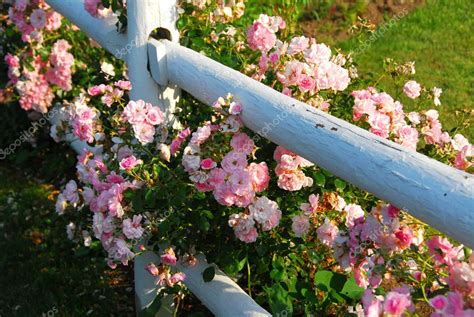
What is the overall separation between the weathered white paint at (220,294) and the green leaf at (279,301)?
2.5 inches

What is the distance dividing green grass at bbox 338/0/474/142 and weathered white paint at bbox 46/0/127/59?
80.3 inches

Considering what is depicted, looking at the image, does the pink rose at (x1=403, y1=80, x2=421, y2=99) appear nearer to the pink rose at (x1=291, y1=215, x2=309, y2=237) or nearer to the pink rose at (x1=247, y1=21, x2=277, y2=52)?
the pink rose at (x1=247, y1=21, x2=277, y2=52)

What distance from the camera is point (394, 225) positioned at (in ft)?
6.80

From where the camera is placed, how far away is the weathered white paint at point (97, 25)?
3018mm

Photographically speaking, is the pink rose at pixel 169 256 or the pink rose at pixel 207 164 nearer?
the pink rose at pixel 207 164

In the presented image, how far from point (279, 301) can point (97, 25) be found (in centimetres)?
160

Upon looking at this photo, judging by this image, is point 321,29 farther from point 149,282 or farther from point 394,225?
point 394,225

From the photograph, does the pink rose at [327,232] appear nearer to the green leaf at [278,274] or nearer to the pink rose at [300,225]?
the pink rose at [300,225]

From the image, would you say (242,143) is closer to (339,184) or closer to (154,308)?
(339,184)

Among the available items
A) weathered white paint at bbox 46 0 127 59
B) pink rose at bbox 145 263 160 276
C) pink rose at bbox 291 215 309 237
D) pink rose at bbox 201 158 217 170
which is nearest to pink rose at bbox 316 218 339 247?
pink rose at bbox 291 215 309 237

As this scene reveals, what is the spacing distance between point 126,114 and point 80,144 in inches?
73.5

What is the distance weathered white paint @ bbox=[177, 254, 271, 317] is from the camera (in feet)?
8.16

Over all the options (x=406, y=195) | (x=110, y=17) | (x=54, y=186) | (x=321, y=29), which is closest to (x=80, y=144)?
(x=54, y=186)

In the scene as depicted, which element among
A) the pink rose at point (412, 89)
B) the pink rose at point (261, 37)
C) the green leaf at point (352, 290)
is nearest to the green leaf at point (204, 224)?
the green leaf at point (352, 290)
